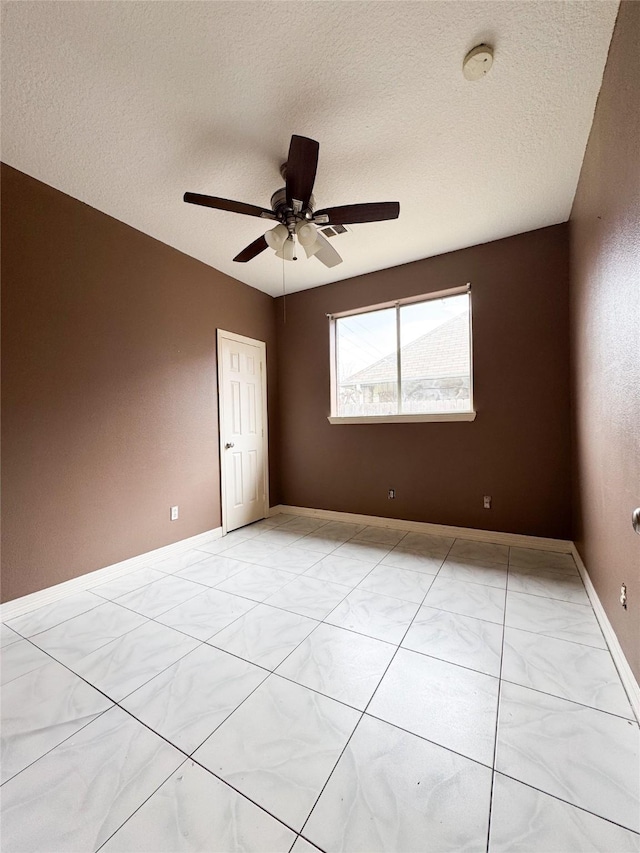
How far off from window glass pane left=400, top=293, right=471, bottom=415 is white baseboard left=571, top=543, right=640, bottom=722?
1.78 m

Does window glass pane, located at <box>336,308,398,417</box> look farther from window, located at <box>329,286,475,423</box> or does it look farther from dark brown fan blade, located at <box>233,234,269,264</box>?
dark brown fan blade, located at <box>233,234,269,264</box>

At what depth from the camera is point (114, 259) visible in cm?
271

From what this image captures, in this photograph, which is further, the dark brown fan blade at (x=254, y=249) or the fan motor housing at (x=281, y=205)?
the dark brown fan blade at (x=254, y=249)

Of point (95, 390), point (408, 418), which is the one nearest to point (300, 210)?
point (95, 390)

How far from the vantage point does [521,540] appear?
10.1 ft

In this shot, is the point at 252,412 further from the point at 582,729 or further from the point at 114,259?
the point at 582,729

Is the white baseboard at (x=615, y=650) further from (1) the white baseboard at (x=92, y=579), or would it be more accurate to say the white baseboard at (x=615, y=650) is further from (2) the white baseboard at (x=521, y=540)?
(1) the white baseboard at (x=92, y=579)

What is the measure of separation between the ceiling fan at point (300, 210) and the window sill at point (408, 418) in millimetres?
1896

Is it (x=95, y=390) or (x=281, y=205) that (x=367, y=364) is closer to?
(x=281, y=205)

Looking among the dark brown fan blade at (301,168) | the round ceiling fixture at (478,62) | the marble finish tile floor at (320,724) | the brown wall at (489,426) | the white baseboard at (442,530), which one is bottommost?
the marble finish tile floor at (320,724)

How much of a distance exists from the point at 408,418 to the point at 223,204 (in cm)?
252

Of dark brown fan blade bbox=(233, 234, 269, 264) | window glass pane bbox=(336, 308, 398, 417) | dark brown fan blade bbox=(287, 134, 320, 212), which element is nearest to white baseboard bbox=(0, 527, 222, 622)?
window glass pane bbox=(336, 308, 398, 417)

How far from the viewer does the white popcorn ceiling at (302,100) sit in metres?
1.43

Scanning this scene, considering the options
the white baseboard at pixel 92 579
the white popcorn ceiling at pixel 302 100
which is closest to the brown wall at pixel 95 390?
the white baseboard at pixel 92 579
